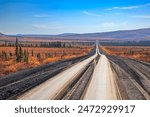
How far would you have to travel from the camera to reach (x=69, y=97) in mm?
11484

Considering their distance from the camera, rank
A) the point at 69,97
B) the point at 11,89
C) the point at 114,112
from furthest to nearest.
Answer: the point at 11,89, the point at 69,97, the point at 114,112

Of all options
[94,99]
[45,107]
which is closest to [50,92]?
[94,99]

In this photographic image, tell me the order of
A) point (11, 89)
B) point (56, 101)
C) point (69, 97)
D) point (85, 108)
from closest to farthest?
point (85, 108) < point (56, 101) < point (69, 97) < point (11, 89)

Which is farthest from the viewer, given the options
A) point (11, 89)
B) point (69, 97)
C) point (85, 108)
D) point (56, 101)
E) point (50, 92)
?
point (11, 89)

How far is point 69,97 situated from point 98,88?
2.89 m

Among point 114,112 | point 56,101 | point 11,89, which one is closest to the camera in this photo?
point 114,112

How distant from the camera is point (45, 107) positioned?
9.08 m

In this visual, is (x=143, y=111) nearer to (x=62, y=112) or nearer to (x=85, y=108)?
(x=85, y=108)

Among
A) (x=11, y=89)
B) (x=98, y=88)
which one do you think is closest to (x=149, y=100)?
(x=98, y=88)

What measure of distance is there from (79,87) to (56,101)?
3.82 meters

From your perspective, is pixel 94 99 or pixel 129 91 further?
pixel 129 91

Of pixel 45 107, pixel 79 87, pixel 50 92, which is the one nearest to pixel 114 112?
pixel 45 107

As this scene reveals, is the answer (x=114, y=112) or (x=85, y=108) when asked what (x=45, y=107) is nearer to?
(x=85, y=108)

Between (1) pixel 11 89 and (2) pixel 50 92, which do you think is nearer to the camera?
(2) pixel 50 92
